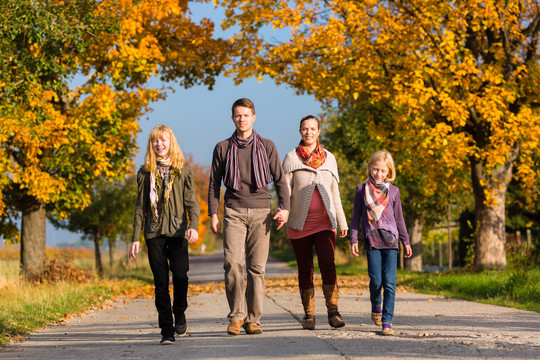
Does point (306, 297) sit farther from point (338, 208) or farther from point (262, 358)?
point (262, 358)

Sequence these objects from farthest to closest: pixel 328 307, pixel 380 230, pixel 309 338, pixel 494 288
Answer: pixel 494 288 → pixel 328 307 → pixel 380 230 → pixel 309 338

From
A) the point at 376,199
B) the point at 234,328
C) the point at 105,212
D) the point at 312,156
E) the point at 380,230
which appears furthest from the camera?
the point at 105,212

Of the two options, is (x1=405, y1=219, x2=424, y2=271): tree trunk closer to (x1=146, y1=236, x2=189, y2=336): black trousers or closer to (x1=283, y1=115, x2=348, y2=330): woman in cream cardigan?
(x1=283, y1=115, x2=348, y2=330): woman in cream cardigan

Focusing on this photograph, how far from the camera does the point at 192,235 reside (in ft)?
23.0

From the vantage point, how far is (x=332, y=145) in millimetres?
29250

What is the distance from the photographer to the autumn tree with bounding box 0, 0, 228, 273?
14.3 m

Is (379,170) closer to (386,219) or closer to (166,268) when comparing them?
(386,219)

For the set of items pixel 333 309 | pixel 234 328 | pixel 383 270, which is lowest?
pixel 234 328

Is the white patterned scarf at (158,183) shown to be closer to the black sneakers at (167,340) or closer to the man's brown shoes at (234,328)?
the black sneakers at (167,340)

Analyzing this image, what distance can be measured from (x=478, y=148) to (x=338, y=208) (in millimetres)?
8966

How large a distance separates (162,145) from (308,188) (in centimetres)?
164

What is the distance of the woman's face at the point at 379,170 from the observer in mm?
7656

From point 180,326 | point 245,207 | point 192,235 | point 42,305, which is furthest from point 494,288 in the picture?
point 192,235

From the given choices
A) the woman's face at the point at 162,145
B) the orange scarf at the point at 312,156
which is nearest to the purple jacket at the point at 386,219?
the orange scarf at the point at 312,156
